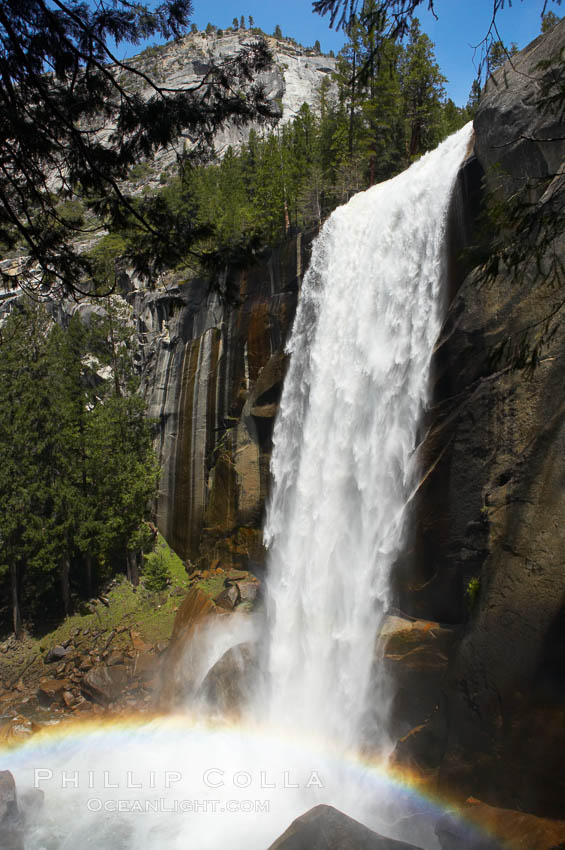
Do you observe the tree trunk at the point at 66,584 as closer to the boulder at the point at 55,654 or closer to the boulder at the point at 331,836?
the boulder at the point at 55,654

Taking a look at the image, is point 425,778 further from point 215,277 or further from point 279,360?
point 279,360

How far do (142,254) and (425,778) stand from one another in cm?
901

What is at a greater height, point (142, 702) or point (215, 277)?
point (215, 277)

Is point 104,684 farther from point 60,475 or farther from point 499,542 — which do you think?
point 499,542

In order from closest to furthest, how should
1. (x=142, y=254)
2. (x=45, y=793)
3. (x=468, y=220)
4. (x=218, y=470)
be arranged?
(x=142, y=254) < (x=45, y=793) < (x=468, y=220) < (x=218, y=470)

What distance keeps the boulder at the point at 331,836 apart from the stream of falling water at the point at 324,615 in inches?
75.5

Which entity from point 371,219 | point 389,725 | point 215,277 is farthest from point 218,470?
A: point 215,277

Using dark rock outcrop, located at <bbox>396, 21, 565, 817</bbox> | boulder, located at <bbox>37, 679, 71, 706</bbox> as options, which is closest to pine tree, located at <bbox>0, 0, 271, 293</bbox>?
dark rock outcrop, located at <bbox>396, 21, 565, 817</bbox>

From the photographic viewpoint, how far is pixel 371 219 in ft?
53.9

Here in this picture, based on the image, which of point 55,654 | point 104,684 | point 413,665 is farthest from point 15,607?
point 413,665

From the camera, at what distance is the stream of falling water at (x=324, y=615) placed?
32.2 feet

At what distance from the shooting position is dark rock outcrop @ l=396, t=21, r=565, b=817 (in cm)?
664

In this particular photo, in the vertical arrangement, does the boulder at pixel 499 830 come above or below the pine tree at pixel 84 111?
below

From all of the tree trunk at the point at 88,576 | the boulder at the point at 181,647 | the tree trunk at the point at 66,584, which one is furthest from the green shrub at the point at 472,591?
the tree trunk at the point at 88,576
